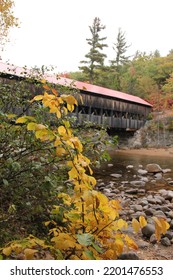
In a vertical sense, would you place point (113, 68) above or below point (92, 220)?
above

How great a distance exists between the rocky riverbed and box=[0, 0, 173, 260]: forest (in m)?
0.32

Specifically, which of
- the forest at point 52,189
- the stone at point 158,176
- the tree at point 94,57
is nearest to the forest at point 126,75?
the tree at point 94,57

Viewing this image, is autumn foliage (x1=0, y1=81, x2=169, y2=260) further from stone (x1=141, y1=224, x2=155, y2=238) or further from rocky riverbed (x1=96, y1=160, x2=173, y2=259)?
stone (x1=141, y1=224, x2=155, y2=238)

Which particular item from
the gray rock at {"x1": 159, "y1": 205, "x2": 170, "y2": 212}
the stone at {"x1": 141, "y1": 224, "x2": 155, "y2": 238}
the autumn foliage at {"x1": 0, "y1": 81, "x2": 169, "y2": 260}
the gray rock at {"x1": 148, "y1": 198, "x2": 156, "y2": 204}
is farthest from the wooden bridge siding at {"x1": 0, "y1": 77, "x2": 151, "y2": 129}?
the autumn foliage at {"x1": 0, "y1": 81, "x2": 169, "y2": 260}

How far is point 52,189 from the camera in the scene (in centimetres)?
239

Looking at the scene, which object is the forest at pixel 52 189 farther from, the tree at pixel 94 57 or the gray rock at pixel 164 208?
the tree at pixel 94 57

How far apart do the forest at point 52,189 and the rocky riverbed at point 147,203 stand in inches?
12.6

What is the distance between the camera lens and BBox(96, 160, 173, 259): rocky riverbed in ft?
11.3

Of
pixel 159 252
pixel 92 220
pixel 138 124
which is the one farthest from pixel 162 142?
pixel 92 220

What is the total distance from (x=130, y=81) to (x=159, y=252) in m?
31.9

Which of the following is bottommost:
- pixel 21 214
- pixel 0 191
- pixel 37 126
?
pixel 21 214

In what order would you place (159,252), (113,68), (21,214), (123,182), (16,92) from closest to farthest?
1. (21,214)
2. (16,92)
3. (159,252)
4. (123,182)
5. (113,68)
